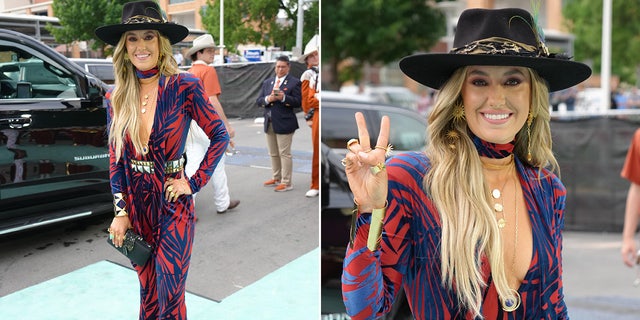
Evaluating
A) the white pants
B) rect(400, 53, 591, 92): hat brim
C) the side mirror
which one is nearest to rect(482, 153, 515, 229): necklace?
rect(400, 53, 591, 92): hat brim

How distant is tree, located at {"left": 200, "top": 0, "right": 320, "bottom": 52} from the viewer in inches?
148

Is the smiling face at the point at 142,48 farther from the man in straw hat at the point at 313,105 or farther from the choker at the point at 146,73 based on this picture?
the man in straw hat at the point at 313,105

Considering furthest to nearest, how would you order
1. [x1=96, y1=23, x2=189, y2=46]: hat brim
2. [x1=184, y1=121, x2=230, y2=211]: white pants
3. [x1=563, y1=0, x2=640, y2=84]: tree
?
[x1=563, y1=0, x2=640, y2=84]: tree → [x1=184, y1=121, x2=230, y2=211]: white pants → [x1=96, y1=23, x2=189, y2=46]: hat brim

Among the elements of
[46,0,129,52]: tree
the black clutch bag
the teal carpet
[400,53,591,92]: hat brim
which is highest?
[46,0,129,52]: tree

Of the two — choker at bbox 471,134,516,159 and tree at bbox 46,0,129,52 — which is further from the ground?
tree at bbox 46,0,129,52

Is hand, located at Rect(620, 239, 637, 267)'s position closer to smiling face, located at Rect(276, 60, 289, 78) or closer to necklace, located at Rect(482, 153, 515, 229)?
necklace, located at Rect(482, 153, 515, 229)

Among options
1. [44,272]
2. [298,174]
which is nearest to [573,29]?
[298,174]

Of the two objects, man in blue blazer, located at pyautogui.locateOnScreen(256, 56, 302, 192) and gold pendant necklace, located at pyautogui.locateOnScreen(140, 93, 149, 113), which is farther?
man in blue blazer, located at pyautogui.locateOnScreen(256, 56, 302, 192)

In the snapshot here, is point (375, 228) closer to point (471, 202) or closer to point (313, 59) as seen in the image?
point (471, 202)

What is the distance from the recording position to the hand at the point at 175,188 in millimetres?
2580

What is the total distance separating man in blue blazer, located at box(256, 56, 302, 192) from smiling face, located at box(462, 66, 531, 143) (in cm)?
246

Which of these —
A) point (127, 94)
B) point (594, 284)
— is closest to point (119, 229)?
point (127, 94)

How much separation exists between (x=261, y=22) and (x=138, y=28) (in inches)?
48.4

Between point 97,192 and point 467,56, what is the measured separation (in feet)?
10.0
